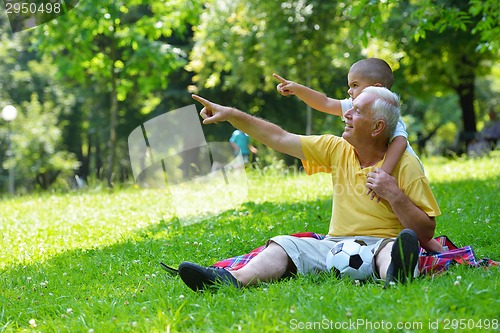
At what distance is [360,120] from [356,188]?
49 cm

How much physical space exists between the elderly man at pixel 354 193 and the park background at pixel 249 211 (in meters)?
0.17

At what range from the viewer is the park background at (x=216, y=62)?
14.4 metres

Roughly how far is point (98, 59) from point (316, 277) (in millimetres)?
14252

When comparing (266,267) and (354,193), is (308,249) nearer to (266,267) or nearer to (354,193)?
(266,267)

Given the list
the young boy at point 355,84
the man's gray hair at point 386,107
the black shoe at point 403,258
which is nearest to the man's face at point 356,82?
the young boy at point 355,84

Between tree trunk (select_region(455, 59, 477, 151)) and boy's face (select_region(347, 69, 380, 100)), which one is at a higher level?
boy's face (select_region(347, 69, 380, 100))

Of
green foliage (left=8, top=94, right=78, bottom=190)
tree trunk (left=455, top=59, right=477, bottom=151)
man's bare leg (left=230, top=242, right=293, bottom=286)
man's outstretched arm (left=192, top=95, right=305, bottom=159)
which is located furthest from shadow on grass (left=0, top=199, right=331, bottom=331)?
green foliage (left=8, top=94, right=78, bottom=190)

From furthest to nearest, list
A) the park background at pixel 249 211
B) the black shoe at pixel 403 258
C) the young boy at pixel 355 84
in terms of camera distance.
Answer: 1. the young boy at pixel 355 84
2. the black shoe at pixel 403 258
3. the park background at pixel 249 211

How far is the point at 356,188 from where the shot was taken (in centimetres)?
445

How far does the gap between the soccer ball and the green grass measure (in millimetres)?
142

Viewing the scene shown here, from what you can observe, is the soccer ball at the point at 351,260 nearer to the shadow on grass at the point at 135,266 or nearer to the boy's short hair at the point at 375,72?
the shadow on grass at the point at 135,266

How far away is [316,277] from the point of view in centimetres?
421

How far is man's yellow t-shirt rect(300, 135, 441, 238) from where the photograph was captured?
4.25 m

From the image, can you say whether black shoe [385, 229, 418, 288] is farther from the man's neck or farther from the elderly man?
the man's neck
